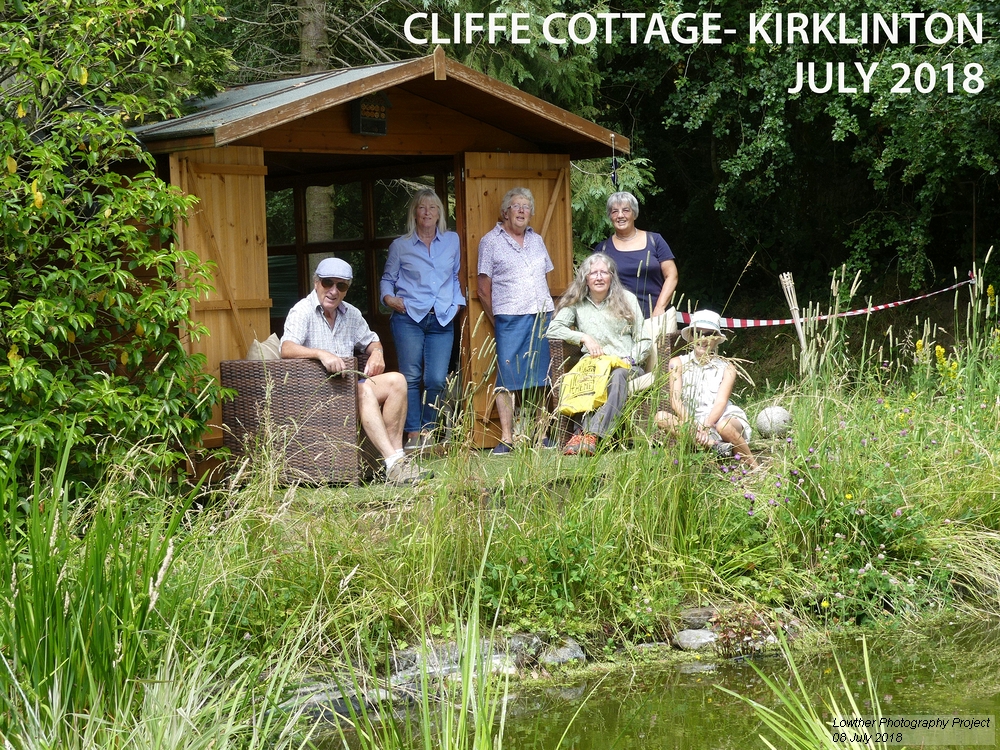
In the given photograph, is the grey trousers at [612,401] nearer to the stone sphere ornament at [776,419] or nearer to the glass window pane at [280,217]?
the stone sphere ornament at [776,419]

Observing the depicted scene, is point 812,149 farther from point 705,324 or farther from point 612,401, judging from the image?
point 612,401

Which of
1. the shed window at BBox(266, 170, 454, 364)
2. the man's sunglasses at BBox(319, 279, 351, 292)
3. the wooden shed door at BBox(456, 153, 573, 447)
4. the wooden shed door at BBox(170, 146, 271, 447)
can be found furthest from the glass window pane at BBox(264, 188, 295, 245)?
the man's sunglasses at BBox(319, 279, 351, 292)

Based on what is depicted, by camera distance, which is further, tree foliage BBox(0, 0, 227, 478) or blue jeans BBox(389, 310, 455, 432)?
blue jeans BBox(389, 310, 455, 432)

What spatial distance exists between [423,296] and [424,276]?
12 cm

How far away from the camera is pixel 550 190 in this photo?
8.09 metres

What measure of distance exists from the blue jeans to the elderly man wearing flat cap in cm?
73

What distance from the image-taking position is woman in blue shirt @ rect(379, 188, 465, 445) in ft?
23.6

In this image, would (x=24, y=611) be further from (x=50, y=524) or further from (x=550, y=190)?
(x=550, y=190)

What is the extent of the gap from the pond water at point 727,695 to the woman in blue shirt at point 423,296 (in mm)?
3057

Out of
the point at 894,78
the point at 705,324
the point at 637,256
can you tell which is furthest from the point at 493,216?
the point at 894,78

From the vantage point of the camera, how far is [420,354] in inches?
286

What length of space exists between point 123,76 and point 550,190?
3.13 m

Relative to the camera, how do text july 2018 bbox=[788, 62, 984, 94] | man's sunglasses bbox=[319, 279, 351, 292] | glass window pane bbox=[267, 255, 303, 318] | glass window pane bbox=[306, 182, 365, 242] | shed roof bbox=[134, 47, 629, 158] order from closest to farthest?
1. shed roof bbox=[134, 47, 629, 158]
2. man's sunglasses bbox=[319, 279, 351, 292]
3. glass window pane bbox=[306, 182, 365, 242]
4. glass window pane bbox=[267, 255, 303, 318]
5. text july 2018 bbox=[788, 62, 984, 94]

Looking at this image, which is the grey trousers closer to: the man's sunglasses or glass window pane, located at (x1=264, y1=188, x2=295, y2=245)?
the man's sunglasses
